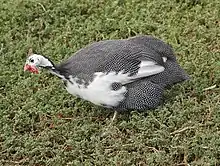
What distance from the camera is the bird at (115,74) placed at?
154 inches

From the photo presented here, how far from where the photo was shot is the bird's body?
392 cm

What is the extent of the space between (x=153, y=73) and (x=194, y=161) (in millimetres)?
687

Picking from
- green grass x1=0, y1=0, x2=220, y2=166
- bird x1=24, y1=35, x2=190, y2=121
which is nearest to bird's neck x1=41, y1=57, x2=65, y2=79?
bird x1=24, y1=35, x2=190, y2=121

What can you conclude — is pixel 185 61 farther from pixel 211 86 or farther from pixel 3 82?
pixel 3 82

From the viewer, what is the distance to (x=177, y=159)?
3.70 metres

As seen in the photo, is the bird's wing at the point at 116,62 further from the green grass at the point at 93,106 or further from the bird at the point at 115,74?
the green grass at the point at 93,106

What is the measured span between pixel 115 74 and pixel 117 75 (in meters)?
0.01

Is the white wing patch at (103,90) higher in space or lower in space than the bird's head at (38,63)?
lower

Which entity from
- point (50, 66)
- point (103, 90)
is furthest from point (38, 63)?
point (103, 90)

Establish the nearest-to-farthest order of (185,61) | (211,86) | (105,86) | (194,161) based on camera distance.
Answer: (194,161) → (105,86) → (211,86) → (185,61)

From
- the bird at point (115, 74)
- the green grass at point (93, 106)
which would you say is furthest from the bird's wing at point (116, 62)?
the green grass at point (93, 106)

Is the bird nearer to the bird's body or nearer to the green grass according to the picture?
the bird's body

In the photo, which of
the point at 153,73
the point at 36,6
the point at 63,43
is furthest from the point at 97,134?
the point at 36,6

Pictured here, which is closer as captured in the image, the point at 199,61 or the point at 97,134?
the point at 97,134
